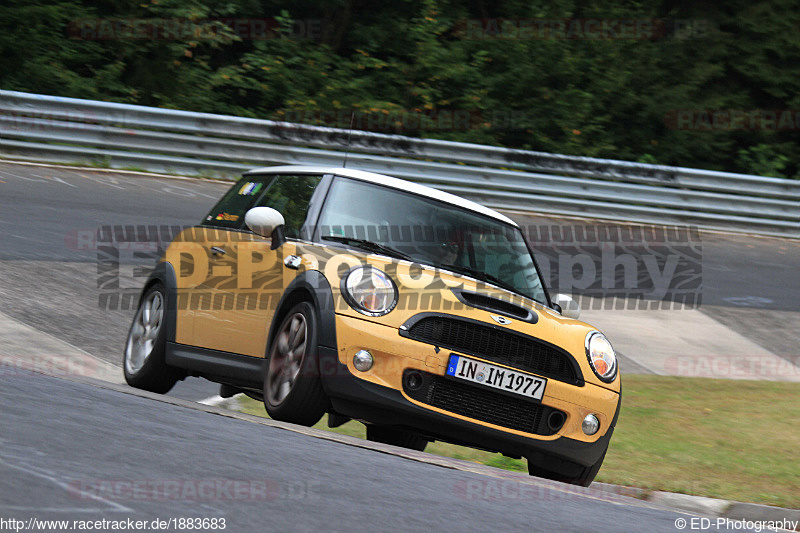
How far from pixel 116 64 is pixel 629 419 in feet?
48.5

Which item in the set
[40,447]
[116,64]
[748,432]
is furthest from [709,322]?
[116,64]

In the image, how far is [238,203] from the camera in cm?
738

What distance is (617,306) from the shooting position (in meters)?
12.9

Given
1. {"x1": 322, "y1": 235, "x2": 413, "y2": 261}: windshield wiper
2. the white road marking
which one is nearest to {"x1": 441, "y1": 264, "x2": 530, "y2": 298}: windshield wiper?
{"x1": 322, "y1": 235, "x2": 413, "y2": 261}: windshield wiper

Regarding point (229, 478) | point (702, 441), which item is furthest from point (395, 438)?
point (229, 478)

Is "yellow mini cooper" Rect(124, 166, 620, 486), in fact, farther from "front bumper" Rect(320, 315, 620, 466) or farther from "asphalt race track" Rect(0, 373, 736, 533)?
"asphalt race track" Rect(0, 373, 736, 533)

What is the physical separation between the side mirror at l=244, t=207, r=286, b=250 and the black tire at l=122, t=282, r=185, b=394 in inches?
44.0

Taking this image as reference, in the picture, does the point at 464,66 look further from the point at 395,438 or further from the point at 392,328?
the point at 392,328

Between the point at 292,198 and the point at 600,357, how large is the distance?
2.19 meters

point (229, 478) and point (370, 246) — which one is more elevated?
point (370, 246)

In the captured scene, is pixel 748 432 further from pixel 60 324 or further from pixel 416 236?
pixel 60 324

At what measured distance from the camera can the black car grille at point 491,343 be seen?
555cm

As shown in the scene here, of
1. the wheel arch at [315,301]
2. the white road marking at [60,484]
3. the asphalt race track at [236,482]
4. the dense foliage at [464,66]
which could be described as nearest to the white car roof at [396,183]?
the wheel arch at [315,301]

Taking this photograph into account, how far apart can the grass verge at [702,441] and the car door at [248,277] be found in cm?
137
